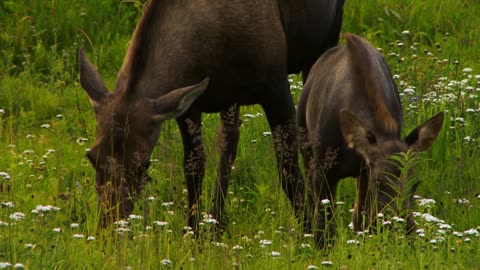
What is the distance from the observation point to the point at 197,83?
7.64m

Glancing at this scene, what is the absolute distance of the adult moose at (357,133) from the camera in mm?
6879

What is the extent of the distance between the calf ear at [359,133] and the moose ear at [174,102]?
90 cm

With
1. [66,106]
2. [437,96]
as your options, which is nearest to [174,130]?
[66,106]

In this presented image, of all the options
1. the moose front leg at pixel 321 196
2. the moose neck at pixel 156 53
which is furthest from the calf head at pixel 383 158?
the moose neck at pixel 156 53

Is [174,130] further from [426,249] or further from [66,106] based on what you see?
[426,249]

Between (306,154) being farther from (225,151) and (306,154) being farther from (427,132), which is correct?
(427,132)

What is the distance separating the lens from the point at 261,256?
6.50 metres

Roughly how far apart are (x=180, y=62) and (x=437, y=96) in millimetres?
2783

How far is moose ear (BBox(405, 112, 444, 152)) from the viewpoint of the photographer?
699 centimetres

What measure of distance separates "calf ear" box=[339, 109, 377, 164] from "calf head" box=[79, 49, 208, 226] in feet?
2.98

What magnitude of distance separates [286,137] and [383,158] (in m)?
1.17

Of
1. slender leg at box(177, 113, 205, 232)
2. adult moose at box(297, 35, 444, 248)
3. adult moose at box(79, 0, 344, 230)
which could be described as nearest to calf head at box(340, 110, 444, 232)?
adult moose at box(297, 35, 444, 248)

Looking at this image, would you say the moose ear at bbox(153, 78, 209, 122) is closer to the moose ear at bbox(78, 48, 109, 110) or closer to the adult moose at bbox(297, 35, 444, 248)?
the moose ear at bbox(78, 48, 109, 110)

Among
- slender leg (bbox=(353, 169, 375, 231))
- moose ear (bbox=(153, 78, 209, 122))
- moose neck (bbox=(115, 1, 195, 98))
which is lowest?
slender leg (bbox=(353, 169, 375, 231))
